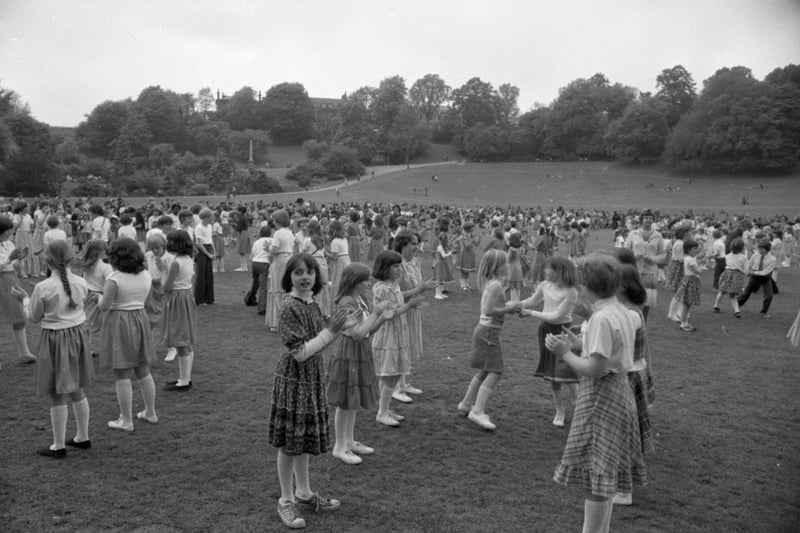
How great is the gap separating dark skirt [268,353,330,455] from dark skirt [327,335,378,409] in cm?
111

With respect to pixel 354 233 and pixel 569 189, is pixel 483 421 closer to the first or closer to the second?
pixel 354 233

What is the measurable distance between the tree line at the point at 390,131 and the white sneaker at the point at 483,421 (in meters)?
55.6

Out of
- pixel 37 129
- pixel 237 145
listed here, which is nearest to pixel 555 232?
pixel 37 129

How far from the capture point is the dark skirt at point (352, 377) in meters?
5.88

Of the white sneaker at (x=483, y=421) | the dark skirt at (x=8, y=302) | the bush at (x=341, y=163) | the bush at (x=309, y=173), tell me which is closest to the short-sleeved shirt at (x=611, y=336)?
the white sneaker at (x=483, y=421)

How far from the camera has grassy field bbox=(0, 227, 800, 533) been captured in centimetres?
499

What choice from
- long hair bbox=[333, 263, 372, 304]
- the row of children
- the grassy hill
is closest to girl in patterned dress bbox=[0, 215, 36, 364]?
the row of children

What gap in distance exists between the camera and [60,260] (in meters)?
5.86

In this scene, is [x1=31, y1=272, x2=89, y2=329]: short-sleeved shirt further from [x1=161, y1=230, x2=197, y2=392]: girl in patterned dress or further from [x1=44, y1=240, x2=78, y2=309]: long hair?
[x1=161, y1=230, x2=197, y2=392]: girl in patterned dress

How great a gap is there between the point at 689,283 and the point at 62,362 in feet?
37.8

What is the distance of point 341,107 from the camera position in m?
111

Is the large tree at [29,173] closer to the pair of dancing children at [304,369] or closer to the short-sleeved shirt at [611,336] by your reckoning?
the pair of dancing children at [304,369]

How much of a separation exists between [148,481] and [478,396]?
361 cm

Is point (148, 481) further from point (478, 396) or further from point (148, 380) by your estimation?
point (478, 396)
